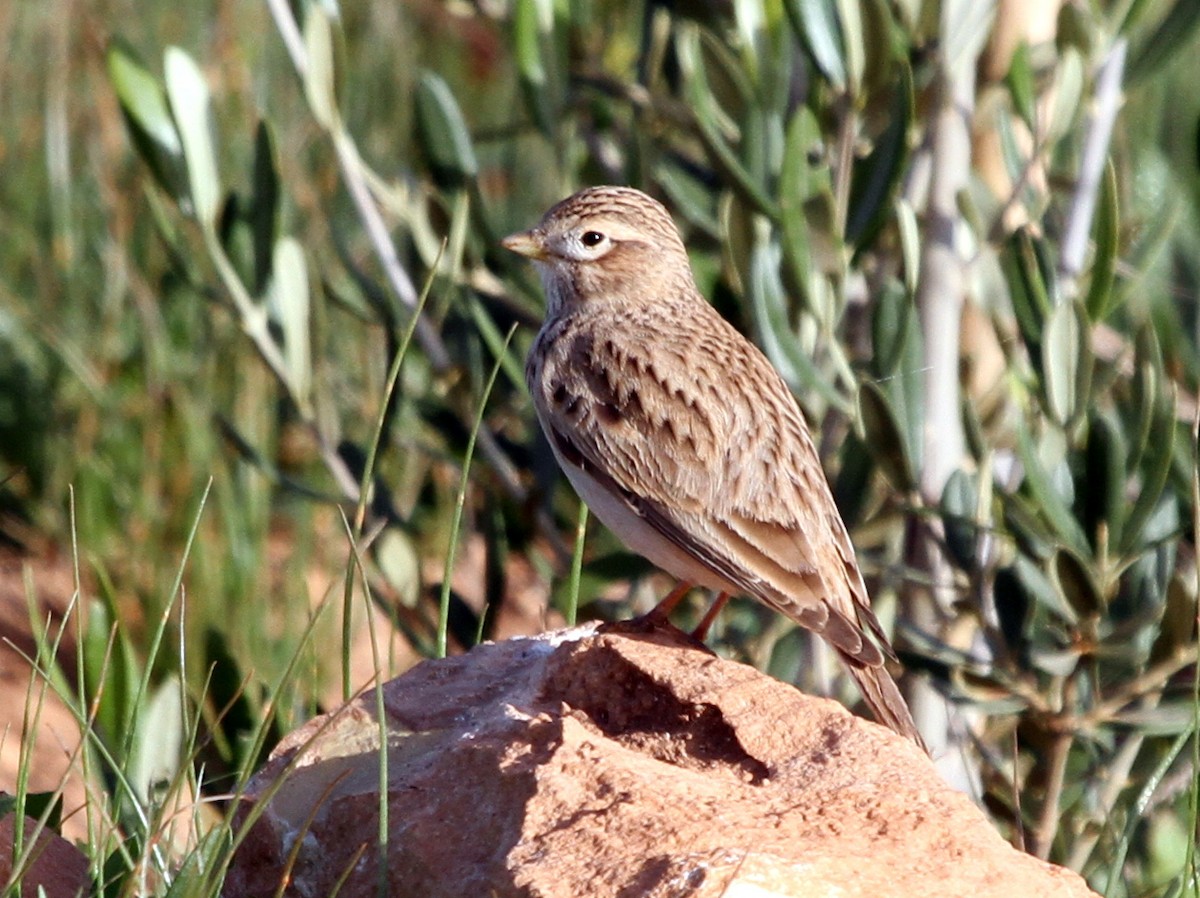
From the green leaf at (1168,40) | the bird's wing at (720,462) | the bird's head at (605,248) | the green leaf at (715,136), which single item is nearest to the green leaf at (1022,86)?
the green leaf at (1168,40)

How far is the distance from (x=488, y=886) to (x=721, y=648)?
9.61 ft

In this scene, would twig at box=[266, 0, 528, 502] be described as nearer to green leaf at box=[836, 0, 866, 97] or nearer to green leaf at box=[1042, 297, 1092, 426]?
green leaf at box=[836, 0, 866, 97]

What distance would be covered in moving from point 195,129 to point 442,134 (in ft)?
2.68

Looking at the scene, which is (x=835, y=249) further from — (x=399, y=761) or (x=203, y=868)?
(x=203, y=868)

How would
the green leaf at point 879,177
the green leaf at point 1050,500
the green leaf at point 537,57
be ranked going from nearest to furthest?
the green leaf at point 1050,500 < the green leaf at point 879,177 < the green leaf at point 537,57

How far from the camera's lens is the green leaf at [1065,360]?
5.02m

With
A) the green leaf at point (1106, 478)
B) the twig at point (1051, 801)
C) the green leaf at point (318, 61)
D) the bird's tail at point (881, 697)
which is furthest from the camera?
the green leaf at point (318, 61)

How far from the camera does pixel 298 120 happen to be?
33.2ft

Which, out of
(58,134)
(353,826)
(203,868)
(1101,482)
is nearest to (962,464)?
(1101,482)

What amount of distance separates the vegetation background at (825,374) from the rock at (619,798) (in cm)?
36

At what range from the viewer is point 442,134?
6066 millimetres

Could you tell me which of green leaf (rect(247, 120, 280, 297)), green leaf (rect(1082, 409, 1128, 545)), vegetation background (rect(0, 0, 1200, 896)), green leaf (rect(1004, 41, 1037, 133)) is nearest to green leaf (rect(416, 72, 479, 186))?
vegetation background (rect(0, 0, 1200, 896))

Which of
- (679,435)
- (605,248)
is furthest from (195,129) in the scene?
(679,435)

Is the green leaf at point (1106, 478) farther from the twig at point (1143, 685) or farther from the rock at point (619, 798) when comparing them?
the rock at point (619, 798)
